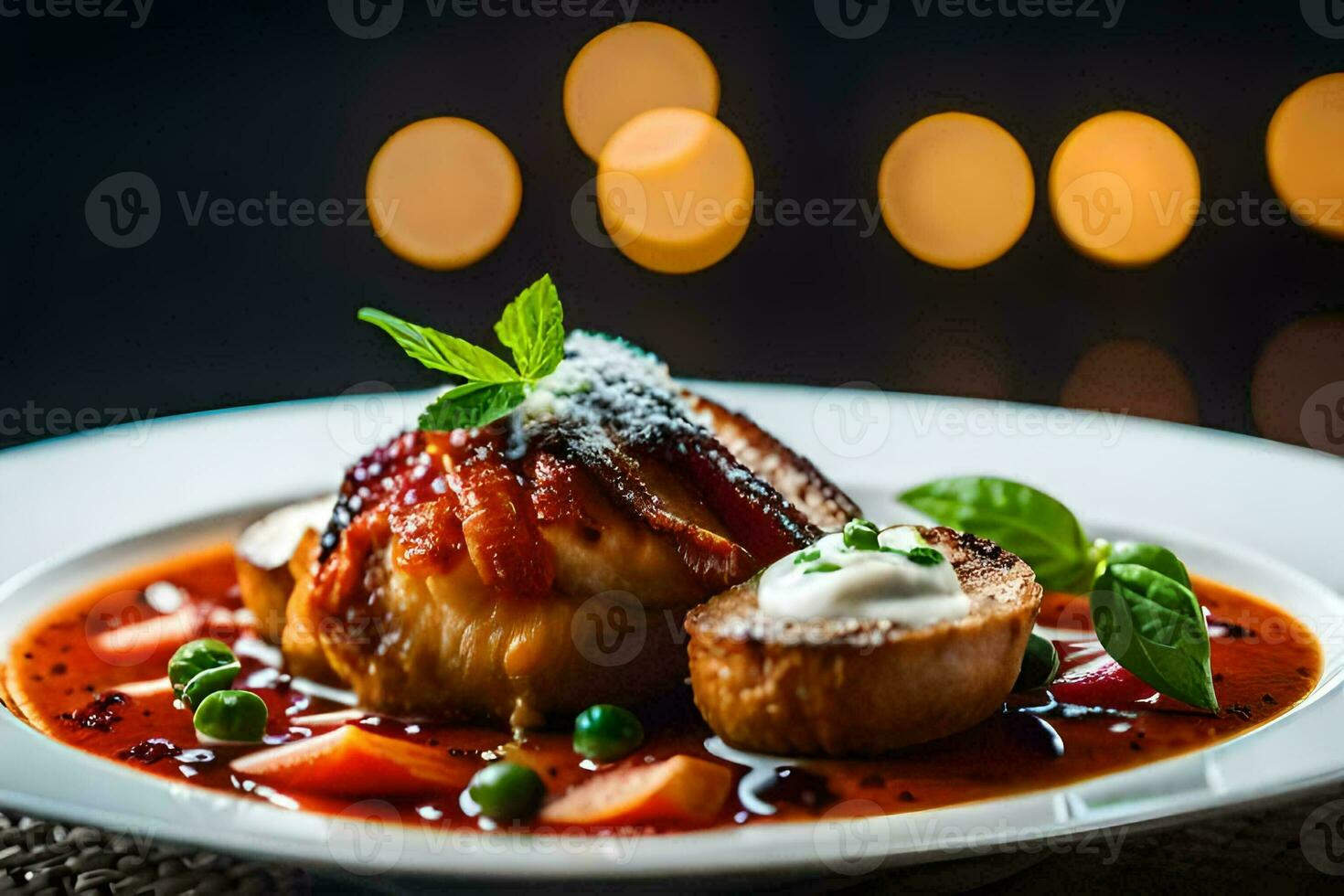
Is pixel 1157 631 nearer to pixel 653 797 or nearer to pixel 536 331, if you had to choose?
pixel 653 797

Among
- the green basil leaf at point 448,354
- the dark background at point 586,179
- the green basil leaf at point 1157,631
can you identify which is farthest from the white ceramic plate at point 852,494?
the dark background at point 586,179

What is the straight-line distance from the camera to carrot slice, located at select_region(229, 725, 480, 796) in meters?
3.09

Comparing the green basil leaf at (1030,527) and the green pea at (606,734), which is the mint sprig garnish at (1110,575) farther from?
the green pea at (606,734)

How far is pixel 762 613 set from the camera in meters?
3.22

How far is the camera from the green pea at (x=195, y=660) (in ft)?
12.2

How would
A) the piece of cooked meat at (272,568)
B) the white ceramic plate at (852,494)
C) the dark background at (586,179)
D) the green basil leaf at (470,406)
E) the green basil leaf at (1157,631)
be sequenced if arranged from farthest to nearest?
the dark background at (586,179) < the piece of cooked meat at (272,568) < the green basil leaf at (470,406) < the green basil leaf at (1157,631) < the white ceramic plate at (852,494)

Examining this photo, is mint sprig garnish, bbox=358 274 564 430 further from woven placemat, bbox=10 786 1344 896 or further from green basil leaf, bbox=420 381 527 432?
woven placemat, bbox=10 786 1344 896

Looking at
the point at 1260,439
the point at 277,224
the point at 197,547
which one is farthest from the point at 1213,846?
the point at 277,224

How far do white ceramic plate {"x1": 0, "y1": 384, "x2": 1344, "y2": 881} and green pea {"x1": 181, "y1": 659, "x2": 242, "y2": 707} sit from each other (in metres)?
0.56

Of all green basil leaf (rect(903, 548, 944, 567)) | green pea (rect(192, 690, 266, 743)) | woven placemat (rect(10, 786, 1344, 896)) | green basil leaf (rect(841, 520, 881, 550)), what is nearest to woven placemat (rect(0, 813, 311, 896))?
woven placemat (rect(10, 786, 1344, 896))

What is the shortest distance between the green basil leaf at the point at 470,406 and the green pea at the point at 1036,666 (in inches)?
60.0

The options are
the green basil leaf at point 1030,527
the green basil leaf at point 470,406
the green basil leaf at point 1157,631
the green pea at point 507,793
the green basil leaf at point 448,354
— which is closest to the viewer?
the green pea at point 507,793

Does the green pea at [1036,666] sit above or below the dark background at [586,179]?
below

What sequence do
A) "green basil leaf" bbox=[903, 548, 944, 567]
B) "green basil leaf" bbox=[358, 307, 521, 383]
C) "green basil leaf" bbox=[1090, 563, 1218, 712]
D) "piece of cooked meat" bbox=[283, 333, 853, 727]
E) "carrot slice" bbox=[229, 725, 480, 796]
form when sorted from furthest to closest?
1. "green basil leaf" bbox=[358, 307, 521, 383]
2. "piece of cooked meat" bbox=[283, 333, 853, 727]
3. "green basil leaf" bbox=[1090, 563, 1218, 712]
4. "green basil leaf" bbox=[903, 548, 944, 567]
5. "carrot slice" bbox=[229, 725, 480, 796]
